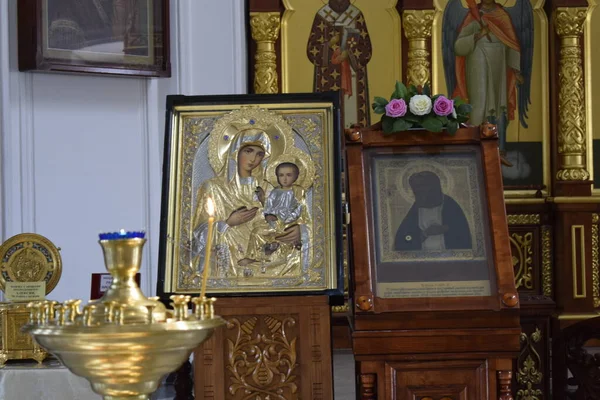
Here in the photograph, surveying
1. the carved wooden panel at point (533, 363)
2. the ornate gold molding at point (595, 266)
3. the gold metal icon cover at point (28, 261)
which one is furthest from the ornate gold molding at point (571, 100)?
the gold metal icon cover at point (28, 261)

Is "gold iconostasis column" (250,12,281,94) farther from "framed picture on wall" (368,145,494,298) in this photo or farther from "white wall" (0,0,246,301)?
"framed picture on wall" (368,145,494,298)

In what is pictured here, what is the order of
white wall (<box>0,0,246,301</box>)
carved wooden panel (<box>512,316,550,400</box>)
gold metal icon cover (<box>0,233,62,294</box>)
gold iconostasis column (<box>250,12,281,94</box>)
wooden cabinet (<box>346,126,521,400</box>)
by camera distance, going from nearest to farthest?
wooden cabinet (<box>346,126,521,400</box>) < gold metal icon cover (<box>0,233,62,294</box>) < white wall (<box>0,0,246,301</box>) < carved wooden panel (<box>512,316,550,400</box>) < gold iconostasis column (<box>250,12,281,94</box>)

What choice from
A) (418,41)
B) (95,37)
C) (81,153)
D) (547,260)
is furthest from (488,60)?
(81,153)

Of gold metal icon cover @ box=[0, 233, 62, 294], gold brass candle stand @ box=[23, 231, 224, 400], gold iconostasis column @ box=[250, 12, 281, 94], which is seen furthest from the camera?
gold iconostasis column @ box=[250, 12, 281, 94]

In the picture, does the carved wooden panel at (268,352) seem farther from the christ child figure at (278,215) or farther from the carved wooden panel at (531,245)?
the carved wooden panel at (531,245)

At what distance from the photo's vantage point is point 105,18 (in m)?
5.07

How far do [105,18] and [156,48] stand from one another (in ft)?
1.00

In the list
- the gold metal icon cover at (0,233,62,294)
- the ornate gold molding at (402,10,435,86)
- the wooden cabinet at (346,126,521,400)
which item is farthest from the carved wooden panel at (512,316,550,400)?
the ornate gold molding at (402,10,435,86)

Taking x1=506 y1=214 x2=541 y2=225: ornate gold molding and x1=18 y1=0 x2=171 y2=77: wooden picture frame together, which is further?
x1=506 y1=214 x2=541 y2=225: ornate gold molding

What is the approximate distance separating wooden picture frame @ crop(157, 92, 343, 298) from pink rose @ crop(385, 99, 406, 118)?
0.20m

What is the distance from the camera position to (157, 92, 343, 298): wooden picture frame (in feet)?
11.6

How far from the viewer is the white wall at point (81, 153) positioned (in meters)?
4.64

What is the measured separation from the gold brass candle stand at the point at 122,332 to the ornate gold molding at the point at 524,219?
613 cm

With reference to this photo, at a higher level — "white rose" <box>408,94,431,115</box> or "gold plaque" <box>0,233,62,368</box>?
"white rose" <box>408,94,431,115</box>
